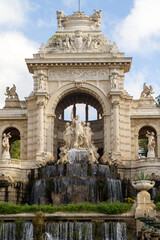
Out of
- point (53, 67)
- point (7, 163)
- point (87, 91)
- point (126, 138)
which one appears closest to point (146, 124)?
point (126, 138)

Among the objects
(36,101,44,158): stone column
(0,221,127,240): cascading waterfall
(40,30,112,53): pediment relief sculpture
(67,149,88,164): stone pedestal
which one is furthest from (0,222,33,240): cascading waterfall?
(40,30,112,53): pediment relief sculpture

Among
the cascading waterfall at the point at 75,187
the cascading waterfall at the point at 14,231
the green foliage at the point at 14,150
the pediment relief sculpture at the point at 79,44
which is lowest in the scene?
the cascading waterfall at the point at 14,231

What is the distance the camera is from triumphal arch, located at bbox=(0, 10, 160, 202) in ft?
177

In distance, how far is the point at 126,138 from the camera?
56.2 metres

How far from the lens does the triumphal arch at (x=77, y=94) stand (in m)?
54.1

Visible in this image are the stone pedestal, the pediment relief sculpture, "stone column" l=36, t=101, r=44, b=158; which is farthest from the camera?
the pediment relief sculpture

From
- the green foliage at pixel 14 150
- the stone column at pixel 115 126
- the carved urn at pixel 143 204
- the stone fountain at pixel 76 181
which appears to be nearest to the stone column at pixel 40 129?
the stone fountain at pixel 76 181

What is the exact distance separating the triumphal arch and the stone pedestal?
225 cm

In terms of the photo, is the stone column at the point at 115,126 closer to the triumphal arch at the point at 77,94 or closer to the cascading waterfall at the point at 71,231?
the triumphal arch at the point at 77,94

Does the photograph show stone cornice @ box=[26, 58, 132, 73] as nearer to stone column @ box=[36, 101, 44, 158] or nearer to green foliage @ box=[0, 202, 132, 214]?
stone column @ box=[36, 101, 44, 158]

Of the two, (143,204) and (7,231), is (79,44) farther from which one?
(7,231)

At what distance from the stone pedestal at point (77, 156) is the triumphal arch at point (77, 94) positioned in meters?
2.25

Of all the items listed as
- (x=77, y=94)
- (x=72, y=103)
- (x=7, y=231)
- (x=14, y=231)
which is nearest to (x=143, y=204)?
(x=14, y=231)

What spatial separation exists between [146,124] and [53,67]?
11.5 meters
